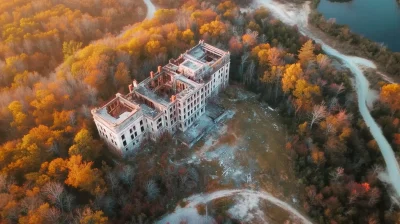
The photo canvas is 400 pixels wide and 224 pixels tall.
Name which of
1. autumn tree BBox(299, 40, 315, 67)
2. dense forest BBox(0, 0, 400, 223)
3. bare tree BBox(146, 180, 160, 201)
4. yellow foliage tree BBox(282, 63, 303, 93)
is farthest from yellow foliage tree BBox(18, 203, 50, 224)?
autumn tree BBox(299, 40, 315, 67)

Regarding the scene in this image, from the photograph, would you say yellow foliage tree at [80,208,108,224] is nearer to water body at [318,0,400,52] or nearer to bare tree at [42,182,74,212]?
bare tree at [42,182,74,212]

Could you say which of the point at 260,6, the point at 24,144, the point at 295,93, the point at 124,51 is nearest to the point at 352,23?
the point at 260,6

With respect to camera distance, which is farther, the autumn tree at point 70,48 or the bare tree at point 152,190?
the autumn tree at point 70,48

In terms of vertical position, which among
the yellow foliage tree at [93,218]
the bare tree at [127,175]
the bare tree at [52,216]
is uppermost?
the bare tree at [52,216]

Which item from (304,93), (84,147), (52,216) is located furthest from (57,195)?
(304,93)

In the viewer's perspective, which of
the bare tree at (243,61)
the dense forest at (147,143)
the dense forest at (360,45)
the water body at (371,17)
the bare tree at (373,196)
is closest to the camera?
the dense forest at (147,143)

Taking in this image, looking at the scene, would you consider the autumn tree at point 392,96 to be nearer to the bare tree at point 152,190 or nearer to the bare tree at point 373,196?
the bare tree at point 373,196

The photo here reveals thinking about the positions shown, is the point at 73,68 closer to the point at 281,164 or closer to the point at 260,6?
the point at 281,164

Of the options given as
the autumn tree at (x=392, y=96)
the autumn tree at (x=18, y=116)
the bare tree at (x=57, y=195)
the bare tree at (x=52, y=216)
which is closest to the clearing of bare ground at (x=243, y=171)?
the bare tree at (x=57, y=195)
